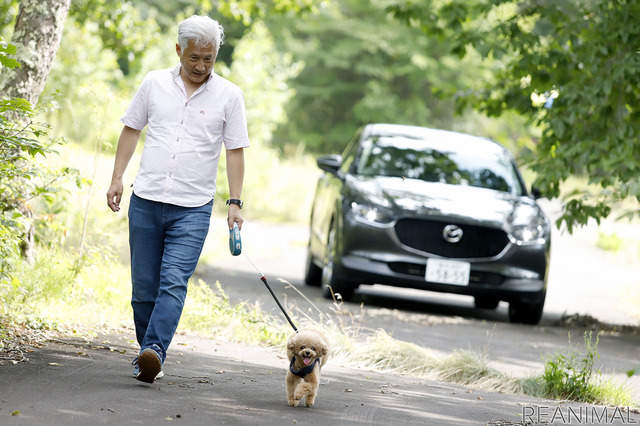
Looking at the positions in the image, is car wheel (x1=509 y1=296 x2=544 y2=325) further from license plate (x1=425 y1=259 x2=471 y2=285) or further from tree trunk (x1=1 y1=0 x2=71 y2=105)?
tree trunk (x1=1 y1=0 x2=71 y2=105)

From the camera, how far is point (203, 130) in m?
5.50

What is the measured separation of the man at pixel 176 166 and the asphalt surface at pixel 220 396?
0.34 metres

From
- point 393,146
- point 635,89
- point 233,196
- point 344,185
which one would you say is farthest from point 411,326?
point 233,196

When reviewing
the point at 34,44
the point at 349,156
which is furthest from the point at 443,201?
the point at 34,44

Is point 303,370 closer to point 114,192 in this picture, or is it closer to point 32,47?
point 114,192

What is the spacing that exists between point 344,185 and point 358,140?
1.35 meters

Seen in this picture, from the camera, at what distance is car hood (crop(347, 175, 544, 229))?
376 inches

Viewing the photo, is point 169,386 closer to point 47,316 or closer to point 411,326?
point 47,316

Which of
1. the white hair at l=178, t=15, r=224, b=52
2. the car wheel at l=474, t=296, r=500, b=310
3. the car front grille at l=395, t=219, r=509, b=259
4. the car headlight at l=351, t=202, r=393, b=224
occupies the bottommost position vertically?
the car wheel at l=474, t=296, r=500, b=310

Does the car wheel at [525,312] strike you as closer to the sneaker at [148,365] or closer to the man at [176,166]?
the man at [176,166]

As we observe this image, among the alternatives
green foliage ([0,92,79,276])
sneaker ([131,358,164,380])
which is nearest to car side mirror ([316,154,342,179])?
green foliage ([0,92,79,276])

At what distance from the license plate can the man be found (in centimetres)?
412

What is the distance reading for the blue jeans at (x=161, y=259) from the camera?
539 cm

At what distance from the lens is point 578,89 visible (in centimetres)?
968
